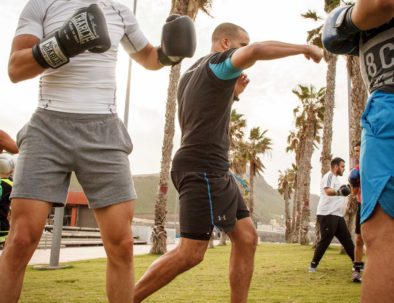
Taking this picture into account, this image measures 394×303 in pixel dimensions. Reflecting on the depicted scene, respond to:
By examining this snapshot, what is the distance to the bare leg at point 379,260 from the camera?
1642 mm

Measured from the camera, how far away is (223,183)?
3.31m

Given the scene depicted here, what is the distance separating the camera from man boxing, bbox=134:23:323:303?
10.3 feet

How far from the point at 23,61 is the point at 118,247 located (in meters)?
1.13

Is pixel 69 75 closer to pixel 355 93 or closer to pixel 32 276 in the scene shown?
pixel 32 276

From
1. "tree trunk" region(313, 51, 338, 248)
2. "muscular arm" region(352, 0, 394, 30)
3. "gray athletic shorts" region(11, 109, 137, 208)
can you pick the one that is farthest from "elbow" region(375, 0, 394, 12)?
"tree trunk" region(313, 51, 338, 248)

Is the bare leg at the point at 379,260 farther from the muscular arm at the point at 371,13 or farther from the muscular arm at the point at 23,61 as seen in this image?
the muscular arm at the point at 23,61

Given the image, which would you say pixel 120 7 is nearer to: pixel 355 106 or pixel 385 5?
pixel 385 5

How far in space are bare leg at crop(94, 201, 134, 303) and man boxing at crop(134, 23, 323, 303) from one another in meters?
0.76

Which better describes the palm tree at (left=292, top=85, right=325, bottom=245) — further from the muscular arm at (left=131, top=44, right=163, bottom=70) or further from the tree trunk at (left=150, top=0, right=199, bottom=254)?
the muscular arm at (left=131, top=44, right=163, bottom=70)

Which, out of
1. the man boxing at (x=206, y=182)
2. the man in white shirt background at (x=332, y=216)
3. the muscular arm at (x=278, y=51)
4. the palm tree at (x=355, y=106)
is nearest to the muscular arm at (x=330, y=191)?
the man in white shirt background at (x=332, y=216)

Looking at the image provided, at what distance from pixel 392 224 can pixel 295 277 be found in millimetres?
5978

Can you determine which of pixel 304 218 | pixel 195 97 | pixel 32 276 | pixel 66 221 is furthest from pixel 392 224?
pixel 66 221

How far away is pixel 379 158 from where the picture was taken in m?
1.79

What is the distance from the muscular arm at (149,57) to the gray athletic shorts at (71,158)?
70 cm
